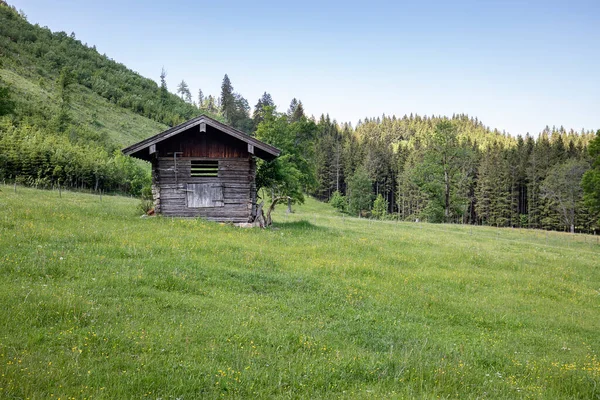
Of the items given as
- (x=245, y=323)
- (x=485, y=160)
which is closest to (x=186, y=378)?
(x=245, y=323)

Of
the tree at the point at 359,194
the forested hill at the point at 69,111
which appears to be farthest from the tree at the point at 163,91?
the tree at the point at 359,194

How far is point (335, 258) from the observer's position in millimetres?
16828

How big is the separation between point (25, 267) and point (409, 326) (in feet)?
32.5

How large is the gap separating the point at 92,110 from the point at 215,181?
61901 mm

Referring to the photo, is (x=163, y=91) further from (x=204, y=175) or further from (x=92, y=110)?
(x=204, y=175)

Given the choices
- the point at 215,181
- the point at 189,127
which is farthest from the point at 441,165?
the point at 189,127

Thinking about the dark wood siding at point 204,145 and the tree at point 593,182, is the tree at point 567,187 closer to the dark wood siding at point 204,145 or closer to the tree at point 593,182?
the tree at point 593,182

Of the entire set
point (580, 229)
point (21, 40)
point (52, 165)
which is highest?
point (21, 40)

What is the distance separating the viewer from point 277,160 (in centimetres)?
2905

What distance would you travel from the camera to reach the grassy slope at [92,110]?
59.8m

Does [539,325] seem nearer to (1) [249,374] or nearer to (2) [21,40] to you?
(1) [249,374]

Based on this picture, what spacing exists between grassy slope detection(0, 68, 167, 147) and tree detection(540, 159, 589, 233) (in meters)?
75.2

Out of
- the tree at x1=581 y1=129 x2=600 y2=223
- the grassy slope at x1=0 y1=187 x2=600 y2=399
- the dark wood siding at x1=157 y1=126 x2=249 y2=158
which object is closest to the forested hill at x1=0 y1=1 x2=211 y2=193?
the dark wood siding at x1=157 y1=126 x2=249 y2=158

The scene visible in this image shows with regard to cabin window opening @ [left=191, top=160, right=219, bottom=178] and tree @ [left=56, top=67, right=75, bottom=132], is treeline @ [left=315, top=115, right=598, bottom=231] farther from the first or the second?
tree @ [left=56, top=67, right=75, bottom=132]
